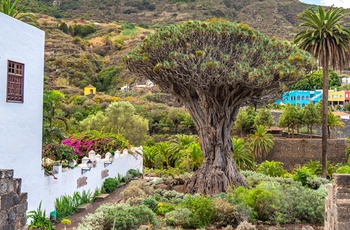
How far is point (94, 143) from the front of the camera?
58.4 feet

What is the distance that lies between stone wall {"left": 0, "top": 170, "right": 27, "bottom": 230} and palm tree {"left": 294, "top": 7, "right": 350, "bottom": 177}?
2115cm

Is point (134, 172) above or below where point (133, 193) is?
below

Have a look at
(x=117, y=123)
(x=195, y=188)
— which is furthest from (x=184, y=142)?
(x=195, y=188)

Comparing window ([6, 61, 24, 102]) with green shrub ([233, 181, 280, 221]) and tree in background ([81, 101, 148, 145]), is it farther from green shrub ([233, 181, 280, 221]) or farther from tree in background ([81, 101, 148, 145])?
tree in background ([81, 101, 148, 145])

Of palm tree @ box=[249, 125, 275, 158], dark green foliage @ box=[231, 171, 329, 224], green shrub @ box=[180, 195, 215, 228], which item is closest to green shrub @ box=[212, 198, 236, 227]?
green shrub @ box=[180, 195, 215, 228]

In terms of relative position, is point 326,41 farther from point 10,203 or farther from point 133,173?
point 10,203

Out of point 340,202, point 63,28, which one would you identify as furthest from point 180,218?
point 63,28

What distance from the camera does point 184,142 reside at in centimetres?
2791

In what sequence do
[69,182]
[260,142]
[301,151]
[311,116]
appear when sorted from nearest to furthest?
[69,182] < [260,142] < [301,151] < [311,116]

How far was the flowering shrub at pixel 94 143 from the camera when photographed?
56.9 ft

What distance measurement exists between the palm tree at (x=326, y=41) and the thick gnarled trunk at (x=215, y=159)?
11.2m

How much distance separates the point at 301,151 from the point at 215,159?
26.2 metres

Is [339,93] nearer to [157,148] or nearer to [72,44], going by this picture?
[157,148]

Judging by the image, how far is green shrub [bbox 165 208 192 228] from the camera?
9836 millimetres
